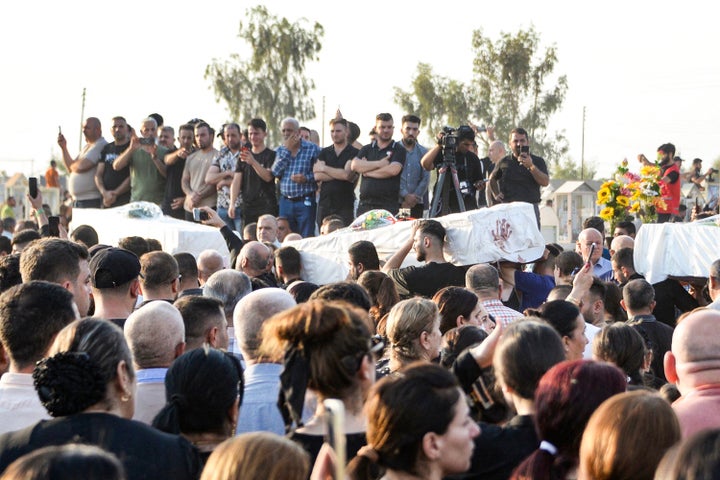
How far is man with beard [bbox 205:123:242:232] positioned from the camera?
43.4 feet

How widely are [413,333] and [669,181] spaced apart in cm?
984

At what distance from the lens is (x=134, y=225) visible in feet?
38.1

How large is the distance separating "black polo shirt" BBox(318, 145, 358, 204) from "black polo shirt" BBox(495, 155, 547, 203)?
5.58 feet

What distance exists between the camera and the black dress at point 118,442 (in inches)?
137

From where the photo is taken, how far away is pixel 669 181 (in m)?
14.3

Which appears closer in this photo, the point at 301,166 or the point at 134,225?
the point at 134,225

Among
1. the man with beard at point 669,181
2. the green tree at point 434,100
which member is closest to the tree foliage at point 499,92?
the green tree at point 434,100

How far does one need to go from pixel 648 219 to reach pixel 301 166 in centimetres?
396

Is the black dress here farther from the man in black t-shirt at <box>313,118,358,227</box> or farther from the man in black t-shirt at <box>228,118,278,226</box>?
the man in black t-shirt at <box>228,118,278,226</box>

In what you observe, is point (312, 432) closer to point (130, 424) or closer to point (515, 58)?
point (130, 424)

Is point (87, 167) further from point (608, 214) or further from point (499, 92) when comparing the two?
point (499, 92)

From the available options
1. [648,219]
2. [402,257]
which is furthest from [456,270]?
[648,219]

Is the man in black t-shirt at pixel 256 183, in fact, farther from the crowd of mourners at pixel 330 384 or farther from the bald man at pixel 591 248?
the crowd of mourners at pixel 330 384

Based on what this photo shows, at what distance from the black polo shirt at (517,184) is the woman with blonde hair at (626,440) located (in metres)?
9.11
